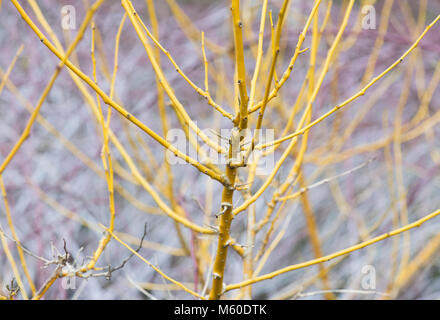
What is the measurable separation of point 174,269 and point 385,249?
111 cm

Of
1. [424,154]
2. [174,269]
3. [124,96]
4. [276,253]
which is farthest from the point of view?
[124,96]

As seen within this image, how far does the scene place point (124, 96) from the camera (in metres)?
2.65

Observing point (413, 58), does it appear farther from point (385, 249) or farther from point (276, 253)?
point (276, 253)

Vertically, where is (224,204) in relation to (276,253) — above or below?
below

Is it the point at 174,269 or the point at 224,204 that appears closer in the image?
the point at 224,204

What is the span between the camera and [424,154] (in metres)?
2.48
